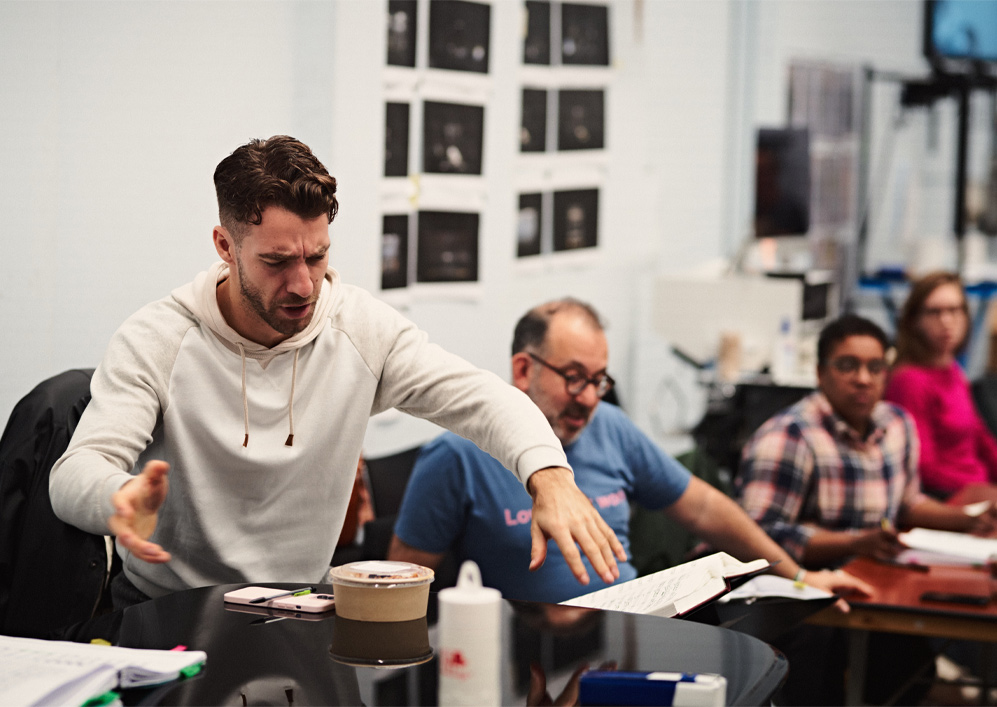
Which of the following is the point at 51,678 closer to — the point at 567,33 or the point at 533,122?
the point at 533,122

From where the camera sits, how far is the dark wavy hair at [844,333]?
3098 mm

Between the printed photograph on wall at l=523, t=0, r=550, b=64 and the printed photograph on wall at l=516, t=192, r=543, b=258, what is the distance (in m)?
0.57

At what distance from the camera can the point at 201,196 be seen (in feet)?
8.80

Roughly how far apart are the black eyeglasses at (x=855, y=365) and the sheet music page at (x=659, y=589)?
154cm

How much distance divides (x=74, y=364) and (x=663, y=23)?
3.93m

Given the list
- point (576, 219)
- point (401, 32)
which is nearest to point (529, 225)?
point (576, 219)

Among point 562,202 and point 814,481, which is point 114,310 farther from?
point 562,202

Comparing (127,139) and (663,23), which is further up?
(663,23)

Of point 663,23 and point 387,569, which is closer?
point 387,569

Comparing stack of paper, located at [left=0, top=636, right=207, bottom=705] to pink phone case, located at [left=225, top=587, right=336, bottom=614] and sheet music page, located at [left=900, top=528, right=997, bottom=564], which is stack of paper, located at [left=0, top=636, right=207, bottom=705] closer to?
pink phone case, located at [left=225, top=587, right=336, bottom=614]

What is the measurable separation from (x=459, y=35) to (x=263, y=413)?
235cm

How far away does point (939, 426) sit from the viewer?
4.31 meters

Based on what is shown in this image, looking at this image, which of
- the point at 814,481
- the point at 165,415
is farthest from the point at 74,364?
the point at 814,481

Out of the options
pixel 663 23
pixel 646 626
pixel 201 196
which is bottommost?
pixel 646 626
